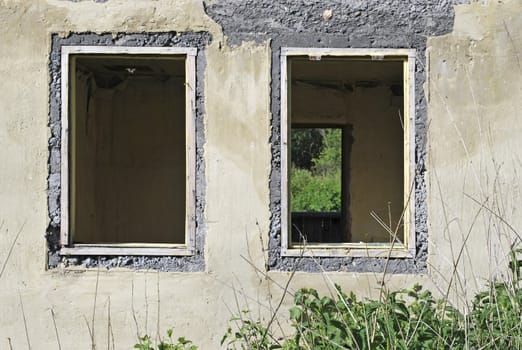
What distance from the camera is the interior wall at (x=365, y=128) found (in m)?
10.0

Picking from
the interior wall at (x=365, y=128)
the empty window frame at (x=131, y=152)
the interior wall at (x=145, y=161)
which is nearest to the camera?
the empty window frame at (x=131, y=152)

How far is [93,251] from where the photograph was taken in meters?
5.90

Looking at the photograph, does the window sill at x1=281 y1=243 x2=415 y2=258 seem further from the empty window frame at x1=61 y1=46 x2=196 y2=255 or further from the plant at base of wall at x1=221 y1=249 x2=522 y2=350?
the empty window frame at x1=61 y1=46 x2=196 y2=255

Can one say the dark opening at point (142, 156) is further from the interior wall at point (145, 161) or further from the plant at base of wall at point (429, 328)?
the plant at base of wall at point (429, 328)

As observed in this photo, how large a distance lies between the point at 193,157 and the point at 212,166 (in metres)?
0.15

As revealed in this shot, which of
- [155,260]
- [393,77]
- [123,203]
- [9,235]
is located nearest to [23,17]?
[9,235]

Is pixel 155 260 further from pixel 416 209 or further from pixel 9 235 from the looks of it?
pixel 416 209

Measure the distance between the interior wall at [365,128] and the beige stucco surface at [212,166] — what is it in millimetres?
4145

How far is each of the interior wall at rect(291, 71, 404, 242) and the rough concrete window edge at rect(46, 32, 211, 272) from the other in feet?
13.9

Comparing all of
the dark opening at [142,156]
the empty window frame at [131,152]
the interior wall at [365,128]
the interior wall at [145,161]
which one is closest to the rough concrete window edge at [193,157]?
the empty window frame at [131,152]

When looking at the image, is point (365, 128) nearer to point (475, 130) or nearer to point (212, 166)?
point (475, 130)

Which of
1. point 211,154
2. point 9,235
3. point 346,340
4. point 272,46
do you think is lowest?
point 346,340

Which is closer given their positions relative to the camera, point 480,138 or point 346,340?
point 346,340

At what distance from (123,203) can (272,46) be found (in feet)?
15.2
